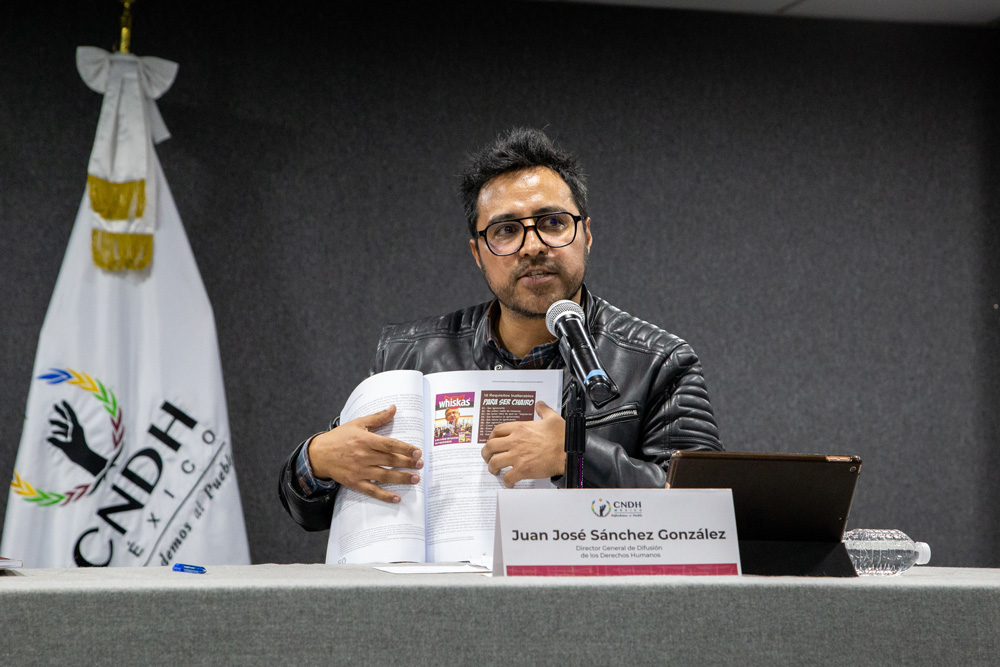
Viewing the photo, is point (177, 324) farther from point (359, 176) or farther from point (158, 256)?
point (359, 176)

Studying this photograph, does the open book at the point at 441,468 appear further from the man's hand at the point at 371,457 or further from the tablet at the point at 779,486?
the tablet at the point at 779,486

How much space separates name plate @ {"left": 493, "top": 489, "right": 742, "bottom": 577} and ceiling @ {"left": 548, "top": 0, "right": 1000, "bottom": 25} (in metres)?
2.43

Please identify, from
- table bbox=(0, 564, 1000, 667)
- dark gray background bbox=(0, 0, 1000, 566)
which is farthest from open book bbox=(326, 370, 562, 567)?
dark gray background bbox=(0, 0, 1000, 566)

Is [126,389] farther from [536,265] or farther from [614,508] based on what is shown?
[614,508]

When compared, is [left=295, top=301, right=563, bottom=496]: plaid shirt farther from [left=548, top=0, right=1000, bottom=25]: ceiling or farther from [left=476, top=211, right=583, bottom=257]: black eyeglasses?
[left=548, top=0, right=1000, bottom=25]: ceiling

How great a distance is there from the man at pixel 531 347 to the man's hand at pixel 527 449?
0.03 m

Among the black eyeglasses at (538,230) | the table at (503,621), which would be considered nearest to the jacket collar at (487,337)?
the black eyeglasses at (538,230)

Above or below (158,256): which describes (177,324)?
below

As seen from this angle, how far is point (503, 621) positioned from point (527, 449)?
558 millimetres

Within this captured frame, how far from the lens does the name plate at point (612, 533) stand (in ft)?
2.95

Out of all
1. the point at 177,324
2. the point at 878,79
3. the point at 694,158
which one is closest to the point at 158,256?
the point at 177,324

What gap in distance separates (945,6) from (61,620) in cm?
317

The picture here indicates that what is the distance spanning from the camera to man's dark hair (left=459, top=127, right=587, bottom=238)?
190cm

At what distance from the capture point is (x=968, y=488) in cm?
304
